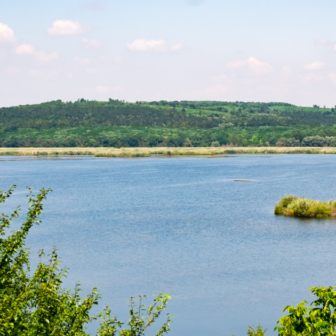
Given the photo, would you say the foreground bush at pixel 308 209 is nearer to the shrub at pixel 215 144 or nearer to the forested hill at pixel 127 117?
the shrub at pixel 215 144

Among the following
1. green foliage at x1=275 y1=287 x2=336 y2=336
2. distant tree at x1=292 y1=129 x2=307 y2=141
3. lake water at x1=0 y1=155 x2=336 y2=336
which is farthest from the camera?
distant tree at x1=292 y1=129 x2=307 y2=141

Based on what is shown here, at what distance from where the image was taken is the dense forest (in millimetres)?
143125

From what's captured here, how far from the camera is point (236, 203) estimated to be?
44.6m

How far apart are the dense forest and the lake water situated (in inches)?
3432

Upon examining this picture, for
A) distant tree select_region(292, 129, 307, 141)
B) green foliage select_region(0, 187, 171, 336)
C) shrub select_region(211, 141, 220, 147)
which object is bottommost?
green foliage select_region(0, 187, 171, 336)

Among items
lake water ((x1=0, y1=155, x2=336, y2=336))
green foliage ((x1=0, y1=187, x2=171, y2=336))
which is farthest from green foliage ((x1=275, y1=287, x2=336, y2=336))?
lake water ((x1=0, y1=155, x2=336, y2=336))

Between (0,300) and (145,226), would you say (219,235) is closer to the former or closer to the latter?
(145,226)

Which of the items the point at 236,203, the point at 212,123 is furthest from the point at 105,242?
the point at 212,123

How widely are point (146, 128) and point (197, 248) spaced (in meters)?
134

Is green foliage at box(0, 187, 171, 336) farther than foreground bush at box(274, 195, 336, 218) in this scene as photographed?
No

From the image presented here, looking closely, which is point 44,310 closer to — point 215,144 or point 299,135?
point 215,144

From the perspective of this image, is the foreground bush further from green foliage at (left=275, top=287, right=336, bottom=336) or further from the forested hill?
the forested hill

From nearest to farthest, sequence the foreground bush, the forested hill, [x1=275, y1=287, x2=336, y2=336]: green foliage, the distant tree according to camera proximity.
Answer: [x1=275, y1=287, x2=336, y2=336]: green foliage < the foreground bush < the distant tree < the forested hill

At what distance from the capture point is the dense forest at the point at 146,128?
143m
